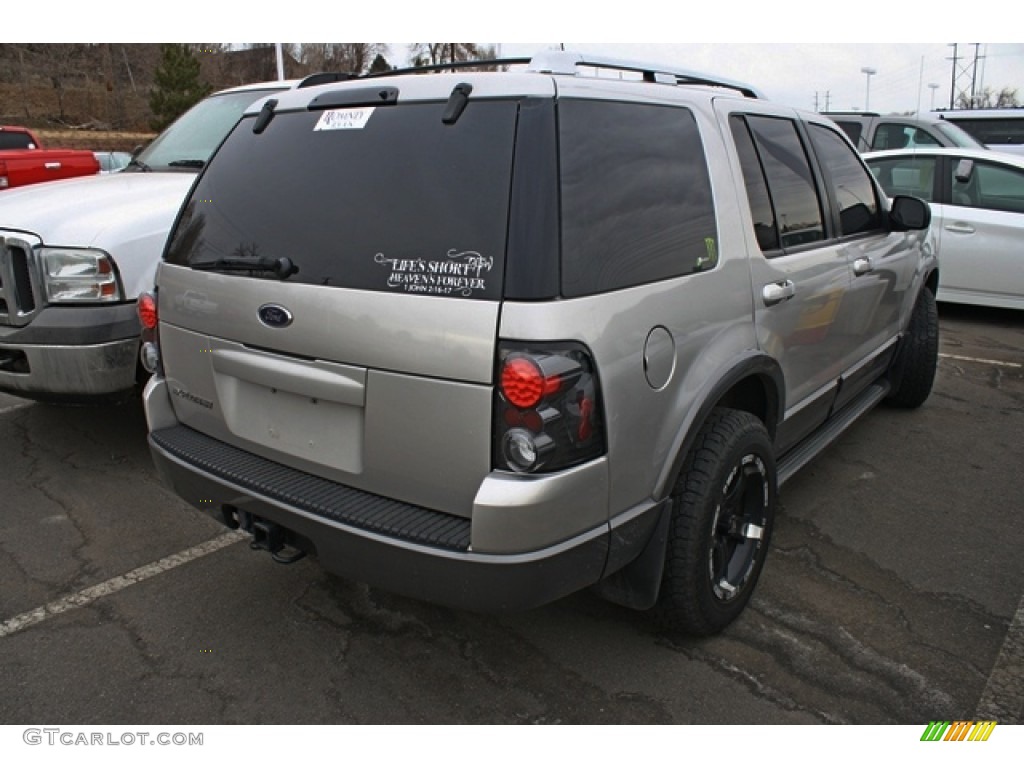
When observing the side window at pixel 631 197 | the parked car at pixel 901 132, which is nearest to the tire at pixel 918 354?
the side window at pixel 631 197

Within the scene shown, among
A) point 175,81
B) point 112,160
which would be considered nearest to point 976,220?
point 112,160

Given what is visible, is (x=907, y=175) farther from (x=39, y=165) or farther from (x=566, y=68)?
(x=39, y=165)

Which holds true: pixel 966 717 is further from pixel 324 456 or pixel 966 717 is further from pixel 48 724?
pixel 48 724

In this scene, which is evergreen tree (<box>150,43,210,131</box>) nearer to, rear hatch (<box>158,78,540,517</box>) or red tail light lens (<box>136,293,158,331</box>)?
red tail light lens (<box>136,293,158,331</box>)

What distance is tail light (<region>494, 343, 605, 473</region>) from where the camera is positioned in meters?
2.06

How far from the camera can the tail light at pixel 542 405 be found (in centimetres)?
206

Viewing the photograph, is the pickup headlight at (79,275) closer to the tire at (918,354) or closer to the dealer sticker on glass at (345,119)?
the dealer sticker on glass at (345,119)

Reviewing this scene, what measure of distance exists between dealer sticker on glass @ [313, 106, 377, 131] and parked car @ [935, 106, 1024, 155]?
12.5 m

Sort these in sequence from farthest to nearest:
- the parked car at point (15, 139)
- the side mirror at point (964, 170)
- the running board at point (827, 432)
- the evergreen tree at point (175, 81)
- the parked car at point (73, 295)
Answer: the evergreen tree at point (175, 81), the parked car at point (15, 139), the side mirror at point (964, 170), the parked car at point (73, 295), the running board at point (827, 432)

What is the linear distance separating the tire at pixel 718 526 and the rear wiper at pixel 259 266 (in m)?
1.36

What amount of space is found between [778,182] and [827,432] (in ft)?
4.19

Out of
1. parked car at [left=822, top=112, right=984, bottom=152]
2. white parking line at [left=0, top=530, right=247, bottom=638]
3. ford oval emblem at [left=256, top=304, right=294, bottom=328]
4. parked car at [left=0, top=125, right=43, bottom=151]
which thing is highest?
parked car at [left=0, top=125, right=43, bottom=151]

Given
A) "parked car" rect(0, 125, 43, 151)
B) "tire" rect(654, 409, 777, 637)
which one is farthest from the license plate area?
"parked car" rect(0, 125, 43, 151)

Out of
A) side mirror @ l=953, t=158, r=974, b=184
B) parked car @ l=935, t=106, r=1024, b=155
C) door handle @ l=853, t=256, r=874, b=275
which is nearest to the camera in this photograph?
door handle @ l=853, t=256, r=874, b=275
